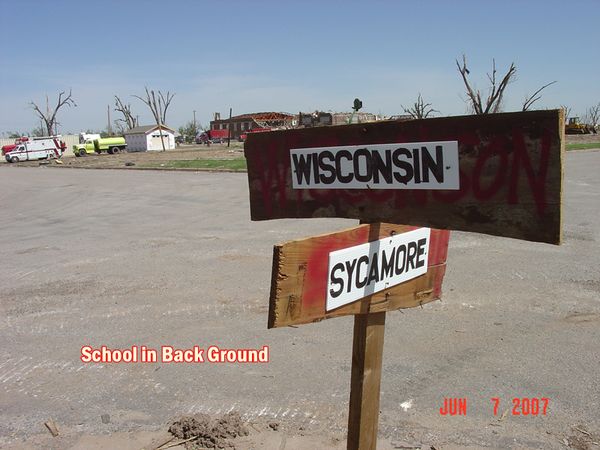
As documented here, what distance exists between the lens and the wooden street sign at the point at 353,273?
5.76 feet

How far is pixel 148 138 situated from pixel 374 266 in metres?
59.5

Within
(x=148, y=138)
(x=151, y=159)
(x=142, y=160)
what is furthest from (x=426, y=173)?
(x=148, y=138)

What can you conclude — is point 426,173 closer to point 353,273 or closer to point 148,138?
point 353,273

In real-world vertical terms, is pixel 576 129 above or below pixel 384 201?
above

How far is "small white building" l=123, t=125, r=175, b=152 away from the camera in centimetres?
5844

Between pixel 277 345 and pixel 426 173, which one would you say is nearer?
pixel 426 173

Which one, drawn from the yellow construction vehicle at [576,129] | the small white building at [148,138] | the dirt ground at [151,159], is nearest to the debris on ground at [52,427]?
the dirt ground at [151,159]

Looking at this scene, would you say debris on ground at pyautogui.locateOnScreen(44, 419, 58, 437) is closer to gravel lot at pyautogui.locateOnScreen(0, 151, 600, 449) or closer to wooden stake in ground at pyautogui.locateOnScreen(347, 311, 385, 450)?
gravel lot at pyautogui.locateOnScreen(0, 151, 600, 449)

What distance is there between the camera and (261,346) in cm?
463

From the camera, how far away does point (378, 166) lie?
1.77m

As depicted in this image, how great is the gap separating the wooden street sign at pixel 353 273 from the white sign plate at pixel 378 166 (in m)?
0.20
